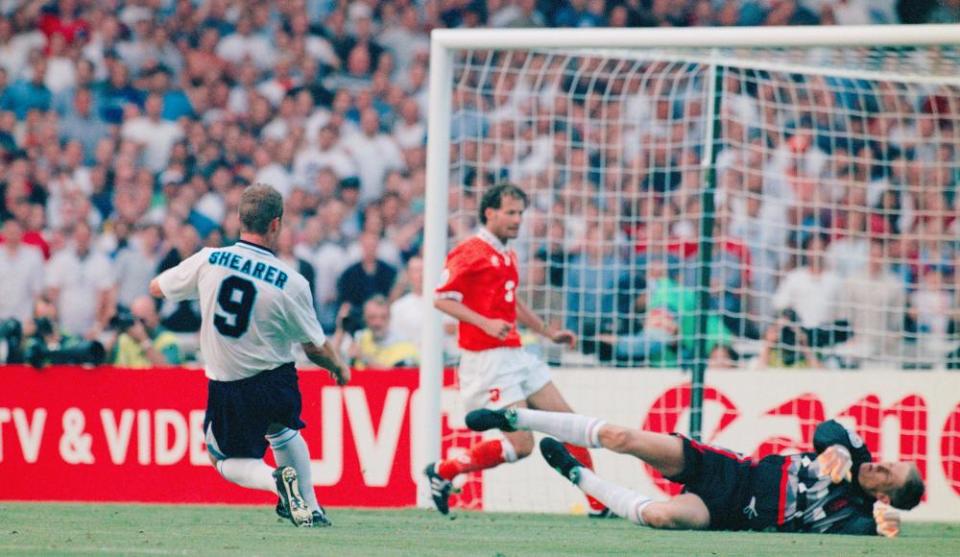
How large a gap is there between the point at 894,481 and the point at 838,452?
35cm

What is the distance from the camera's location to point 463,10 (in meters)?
15.9

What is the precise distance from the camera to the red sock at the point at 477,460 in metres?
9.02

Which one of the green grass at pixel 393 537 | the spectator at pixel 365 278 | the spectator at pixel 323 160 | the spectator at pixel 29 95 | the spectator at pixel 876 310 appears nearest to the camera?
A: the green grass at pixel 393 537

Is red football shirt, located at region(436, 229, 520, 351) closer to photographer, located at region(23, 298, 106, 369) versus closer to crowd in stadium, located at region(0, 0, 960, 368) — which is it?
crowd in stadium, located at region(0, 0, 960, 368)

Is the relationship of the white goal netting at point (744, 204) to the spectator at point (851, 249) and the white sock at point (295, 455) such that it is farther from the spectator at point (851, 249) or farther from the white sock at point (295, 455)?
the white sock at point (295, 455)

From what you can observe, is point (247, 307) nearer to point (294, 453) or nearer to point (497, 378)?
point (294, 453)

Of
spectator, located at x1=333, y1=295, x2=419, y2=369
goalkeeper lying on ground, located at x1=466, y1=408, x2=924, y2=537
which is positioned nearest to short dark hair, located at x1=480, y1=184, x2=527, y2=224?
goalkeeper lying on ground, located at x1=466, y1=408, x2=924, y2=537

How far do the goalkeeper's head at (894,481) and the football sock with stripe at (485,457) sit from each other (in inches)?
85.6

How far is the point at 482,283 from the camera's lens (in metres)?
9.03

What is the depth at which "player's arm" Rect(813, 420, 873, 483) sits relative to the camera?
755cm

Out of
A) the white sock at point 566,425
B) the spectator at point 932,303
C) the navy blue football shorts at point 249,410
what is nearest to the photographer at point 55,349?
the navy blue football shorts at point 249,410

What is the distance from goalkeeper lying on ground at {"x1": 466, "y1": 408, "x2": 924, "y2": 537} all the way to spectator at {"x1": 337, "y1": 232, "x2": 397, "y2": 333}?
16.1 feet

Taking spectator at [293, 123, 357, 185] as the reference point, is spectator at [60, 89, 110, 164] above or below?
above

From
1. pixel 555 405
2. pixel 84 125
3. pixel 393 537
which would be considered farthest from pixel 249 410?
pixel 84 125
